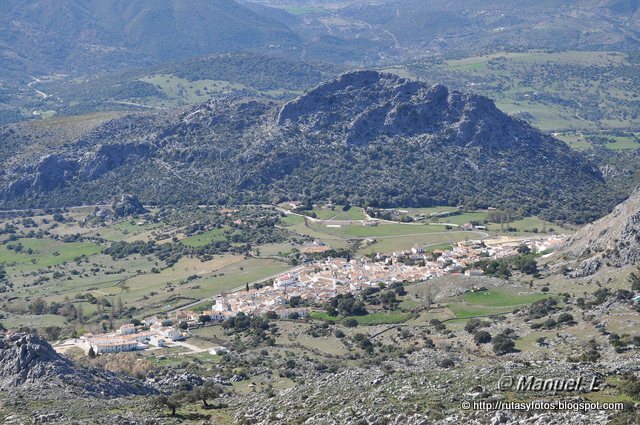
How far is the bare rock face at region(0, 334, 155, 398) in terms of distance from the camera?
2301 inches

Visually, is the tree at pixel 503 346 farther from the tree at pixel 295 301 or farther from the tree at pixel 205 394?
the tree at pixel 295 301

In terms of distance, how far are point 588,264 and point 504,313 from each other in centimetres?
1030

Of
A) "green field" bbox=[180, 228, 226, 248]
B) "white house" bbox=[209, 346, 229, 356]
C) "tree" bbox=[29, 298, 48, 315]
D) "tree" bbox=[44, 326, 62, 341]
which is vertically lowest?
"green field" bbox=[180, 228, 226, 248]

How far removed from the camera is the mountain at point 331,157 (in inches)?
5817

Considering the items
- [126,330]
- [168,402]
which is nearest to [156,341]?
[126,330]

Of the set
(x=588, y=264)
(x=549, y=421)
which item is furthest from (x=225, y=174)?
(x=549, y=421)

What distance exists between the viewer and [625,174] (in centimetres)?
15988

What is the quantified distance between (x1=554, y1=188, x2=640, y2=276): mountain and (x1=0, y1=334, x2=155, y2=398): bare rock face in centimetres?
3879

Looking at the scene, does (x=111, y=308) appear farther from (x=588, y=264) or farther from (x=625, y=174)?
(x=625, y=174)

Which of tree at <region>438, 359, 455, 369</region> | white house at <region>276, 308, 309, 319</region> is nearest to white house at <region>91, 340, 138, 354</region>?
white house at <region>276, 308, 309, 319</region>

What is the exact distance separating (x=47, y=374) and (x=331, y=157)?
10031 centimetres

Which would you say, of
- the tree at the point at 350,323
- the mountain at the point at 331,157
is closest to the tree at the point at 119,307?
the tree at the point at 350,323

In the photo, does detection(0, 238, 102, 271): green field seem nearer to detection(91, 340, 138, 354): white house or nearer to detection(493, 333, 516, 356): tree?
detection(91, 340, 138, 354): white house

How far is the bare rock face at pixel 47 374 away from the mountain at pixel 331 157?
268 ft
